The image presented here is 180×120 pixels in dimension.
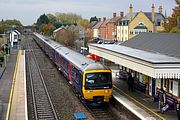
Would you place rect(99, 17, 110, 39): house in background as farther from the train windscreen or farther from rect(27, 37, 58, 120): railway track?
the train windscreen

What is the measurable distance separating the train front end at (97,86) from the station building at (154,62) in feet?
4.78

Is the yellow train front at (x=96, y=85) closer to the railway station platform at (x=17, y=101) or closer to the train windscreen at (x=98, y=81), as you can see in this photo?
the train windscreen at (x=98, y=81)

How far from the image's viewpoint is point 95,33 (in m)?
110

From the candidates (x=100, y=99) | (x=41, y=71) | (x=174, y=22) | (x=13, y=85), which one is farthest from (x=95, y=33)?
(x=100, y=99)

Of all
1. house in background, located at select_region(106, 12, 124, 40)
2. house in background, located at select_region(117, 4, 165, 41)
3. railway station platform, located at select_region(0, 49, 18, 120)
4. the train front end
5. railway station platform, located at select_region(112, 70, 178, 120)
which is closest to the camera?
railway station platform, located at select_region(112, 70, 178, 120)

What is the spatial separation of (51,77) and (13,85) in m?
5.77

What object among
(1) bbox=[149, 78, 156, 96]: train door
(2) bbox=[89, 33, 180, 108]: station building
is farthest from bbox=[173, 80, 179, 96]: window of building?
(1) bbox=[149, 78, 156, 96]: train door

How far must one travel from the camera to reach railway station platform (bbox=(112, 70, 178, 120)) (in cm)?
1701

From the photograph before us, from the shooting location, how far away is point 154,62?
15.9 meters

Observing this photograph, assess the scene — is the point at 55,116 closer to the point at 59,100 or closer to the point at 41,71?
the point at 59,100

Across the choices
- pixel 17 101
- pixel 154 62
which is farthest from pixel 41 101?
pixel 154 62

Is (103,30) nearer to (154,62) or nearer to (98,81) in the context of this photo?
(98,81)

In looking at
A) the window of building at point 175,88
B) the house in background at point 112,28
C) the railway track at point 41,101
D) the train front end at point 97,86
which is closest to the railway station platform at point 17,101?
the railway track at point 41,101

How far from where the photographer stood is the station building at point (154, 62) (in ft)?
52.5
